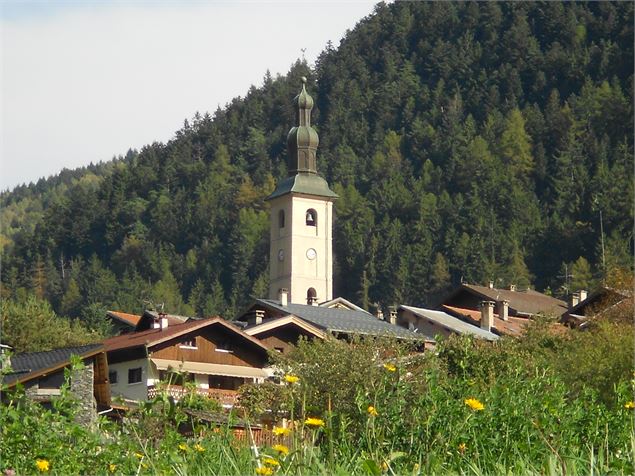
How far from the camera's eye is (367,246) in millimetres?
112688

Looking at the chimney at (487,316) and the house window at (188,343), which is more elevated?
the chimney at (487,316)

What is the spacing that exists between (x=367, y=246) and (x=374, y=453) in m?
104

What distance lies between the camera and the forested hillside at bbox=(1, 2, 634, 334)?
340 feet

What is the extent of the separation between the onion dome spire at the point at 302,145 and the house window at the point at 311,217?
238cm

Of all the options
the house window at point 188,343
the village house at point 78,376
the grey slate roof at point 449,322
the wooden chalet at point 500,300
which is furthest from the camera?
the wooden chalet at point 500,300

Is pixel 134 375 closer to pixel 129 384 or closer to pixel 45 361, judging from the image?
pixel 129 384

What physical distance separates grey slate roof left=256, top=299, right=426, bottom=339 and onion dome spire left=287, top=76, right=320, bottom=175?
29664mm

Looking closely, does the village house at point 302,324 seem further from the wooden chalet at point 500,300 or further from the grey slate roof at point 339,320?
the wooden chalet at point 500,300

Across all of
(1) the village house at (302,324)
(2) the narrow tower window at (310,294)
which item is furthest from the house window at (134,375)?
(2) the narrow tower window at (310,294)

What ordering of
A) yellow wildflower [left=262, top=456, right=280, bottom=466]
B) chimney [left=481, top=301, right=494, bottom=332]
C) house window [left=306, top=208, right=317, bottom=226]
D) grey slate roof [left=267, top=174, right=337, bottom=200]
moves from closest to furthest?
yellow wildflower [left=262, top=456, right=280, bottom=466] → chimney [left=481, top=301, right=494, bottom=332] → grey slate roof [left=267, top=174, right=337, bottom=200] → house window [left=306, top=208, right=317, bottom=226]

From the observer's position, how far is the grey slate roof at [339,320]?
4878 cm

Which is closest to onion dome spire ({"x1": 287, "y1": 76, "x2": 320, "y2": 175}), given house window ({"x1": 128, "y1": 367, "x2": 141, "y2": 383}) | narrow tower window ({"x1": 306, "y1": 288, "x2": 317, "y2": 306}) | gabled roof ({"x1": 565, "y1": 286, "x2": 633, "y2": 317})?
narrow tower window ({"x1": 306, "y1": 288, "x2": 317, "y2": 306})

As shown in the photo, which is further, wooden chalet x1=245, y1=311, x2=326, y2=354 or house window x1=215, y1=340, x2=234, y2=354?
wooden chalet x1=245, y1=311, x2=326, y2=354

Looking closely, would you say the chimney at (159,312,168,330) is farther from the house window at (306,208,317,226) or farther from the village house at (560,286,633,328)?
the house window at (306,208,317,226)
